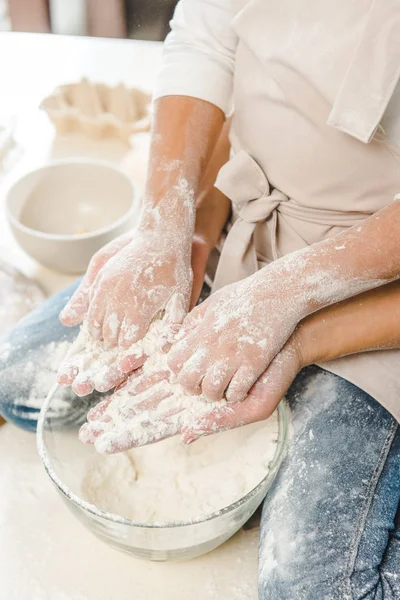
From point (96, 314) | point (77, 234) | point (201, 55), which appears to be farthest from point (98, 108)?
point (96, 314)

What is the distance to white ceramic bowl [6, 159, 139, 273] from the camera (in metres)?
1.16

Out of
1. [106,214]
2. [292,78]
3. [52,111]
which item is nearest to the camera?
[292,78]

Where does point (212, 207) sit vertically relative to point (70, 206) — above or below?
above

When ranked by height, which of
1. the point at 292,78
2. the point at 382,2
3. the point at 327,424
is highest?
the point at 382,2

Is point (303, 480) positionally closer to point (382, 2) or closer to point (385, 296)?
point (385, 296)

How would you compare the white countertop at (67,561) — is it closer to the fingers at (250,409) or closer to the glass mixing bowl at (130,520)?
the glass mixing bowl at (130,520)

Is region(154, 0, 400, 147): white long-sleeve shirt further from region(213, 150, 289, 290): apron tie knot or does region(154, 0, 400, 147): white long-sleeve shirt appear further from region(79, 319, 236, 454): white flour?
region(79, 319, 236, 454): white flour

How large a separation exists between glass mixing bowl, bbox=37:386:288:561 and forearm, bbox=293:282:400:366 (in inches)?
4.4

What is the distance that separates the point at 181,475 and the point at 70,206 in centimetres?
73

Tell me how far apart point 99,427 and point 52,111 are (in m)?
1.07

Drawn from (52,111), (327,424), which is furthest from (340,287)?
(52,111)

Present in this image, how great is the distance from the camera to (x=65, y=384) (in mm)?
771

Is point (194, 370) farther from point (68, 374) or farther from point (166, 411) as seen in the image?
point (68, 374)

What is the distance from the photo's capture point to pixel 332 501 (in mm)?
713
